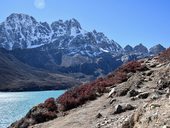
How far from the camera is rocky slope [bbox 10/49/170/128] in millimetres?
16484

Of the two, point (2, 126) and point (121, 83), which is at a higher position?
point (121, 83)

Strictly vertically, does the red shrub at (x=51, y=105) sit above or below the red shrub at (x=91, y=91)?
below

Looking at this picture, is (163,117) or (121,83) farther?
(121,83)

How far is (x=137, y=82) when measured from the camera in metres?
20.7

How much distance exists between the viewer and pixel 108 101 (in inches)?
768

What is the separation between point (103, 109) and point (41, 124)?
3586mm

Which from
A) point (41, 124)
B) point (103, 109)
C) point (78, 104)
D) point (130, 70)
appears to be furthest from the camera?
point (130, 70)

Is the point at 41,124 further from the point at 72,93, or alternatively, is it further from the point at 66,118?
the point at 72,93

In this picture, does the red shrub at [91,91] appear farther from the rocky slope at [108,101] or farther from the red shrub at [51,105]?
the red shrub at [51,105]

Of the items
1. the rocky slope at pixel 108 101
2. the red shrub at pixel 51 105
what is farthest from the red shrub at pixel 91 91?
the red shrub at pixel 51 105

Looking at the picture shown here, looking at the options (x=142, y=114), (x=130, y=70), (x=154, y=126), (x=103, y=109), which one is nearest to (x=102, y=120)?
(x=103, y=109)

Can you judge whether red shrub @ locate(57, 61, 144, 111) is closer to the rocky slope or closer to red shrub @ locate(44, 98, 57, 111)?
the rocky slope

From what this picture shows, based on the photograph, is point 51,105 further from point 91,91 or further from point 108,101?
point 108,101

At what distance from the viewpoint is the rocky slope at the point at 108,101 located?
16.5 m
